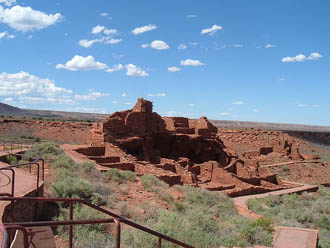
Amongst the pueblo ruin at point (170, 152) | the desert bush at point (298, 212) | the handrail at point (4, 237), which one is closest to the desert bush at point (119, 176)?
the pueblo ruin at point (170, 152)

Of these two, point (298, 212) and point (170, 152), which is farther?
point (170, 152)

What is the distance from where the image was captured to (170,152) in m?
22.7

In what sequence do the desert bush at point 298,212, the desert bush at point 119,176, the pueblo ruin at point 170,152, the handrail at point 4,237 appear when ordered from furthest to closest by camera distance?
the pueblo ruin at point 170,152, the desert bush at point 119,176, the desert bush at point 298,212, the handrail at point 4,237

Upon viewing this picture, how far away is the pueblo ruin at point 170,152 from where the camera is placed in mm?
17375

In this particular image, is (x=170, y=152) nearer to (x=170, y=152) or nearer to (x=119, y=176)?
(x=170, y=152)

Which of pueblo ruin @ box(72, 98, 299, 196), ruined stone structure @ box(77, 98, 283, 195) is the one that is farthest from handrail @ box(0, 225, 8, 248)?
ruined stone structure @ box(77, 98, 283, 195)

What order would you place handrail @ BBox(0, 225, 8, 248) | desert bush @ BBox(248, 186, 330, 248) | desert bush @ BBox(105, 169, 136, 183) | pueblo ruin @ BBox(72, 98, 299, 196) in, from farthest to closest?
pueblo ruin @ BBox(72, 98, 299, 196) → desert bush @ BBox(105, 169, 136, 183) → desert bush @ BBox(248, 186, 330, 248) → handrail @ BBox(0, 225, 8, 248)

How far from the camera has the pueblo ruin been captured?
1738 centimetres

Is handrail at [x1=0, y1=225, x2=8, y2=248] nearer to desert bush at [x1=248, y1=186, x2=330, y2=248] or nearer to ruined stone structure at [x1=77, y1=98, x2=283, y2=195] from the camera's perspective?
desert bush at [x1=248, y1=186, x2=330, y2=248]

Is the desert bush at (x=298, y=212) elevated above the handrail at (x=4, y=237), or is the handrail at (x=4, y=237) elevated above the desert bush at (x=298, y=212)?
the handrail at (x=4, y=237)

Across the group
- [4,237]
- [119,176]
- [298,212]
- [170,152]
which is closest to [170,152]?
[170,152]

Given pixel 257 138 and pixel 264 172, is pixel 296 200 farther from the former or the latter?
pixel 257 138

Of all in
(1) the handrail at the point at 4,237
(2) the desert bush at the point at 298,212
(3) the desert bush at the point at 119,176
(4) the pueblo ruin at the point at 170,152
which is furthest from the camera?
(4) the pueblo ruin at the point at 170,152

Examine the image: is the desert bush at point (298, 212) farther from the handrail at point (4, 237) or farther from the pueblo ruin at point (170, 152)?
the handrail at point (4, 237)
